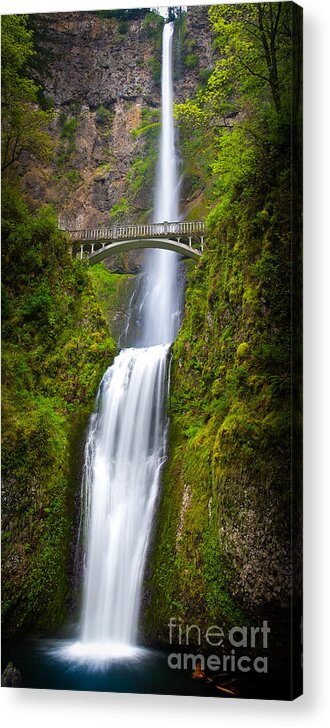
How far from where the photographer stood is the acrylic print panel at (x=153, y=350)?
7.36 m

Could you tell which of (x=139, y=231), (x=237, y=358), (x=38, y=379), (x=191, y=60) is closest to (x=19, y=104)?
(x=139, y=231)

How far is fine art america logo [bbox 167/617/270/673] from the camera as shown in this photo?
721 centimetres

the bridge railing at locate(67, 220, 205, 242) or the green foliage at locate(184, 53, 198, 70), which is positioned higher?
the green foliage at locate(184, 53, 198, 70)

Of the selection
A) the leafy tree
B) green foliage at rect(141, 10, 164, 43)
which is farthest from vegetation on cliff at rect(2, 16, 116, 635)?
green foliage at rect(141, 10, 164, 43)

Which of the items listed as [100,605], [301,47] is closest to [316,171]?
[301,47]

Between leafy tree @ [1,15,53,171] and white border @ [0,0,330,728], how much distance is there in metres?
2.50

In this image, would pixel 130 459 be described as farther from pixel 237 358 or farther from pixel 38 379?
pixel 237 358

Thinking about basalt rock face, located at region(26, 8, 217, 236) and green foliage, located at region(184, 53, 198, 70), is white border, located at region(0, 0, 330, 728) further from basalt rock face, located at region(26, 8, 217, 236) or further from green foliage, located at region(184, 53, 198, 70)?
basalt rock face, located at region(26, 8, 217, 236)

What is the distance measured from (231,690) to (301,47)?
15.4 ft

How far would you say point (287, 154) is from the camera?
24.2 ft

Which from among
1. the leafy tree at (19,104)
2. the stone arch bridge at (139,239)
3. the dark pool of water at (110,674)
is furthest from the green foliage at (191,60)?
the dark pool of water at (110,674)

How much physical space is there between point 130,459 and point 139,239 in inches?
73.6

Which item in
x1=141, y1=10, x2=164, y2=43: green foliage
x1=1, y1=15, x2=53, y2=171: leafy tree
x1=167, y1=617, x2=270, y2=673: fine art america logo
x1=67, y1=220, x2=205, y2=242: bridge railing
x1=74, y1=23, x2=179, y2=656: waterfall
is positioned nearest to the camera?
x1=167, y1=617, x2=270, y2=673: fine art america logo

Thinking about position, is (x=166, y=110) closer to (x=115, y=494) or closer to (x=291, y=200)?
(x=291, y=200)
